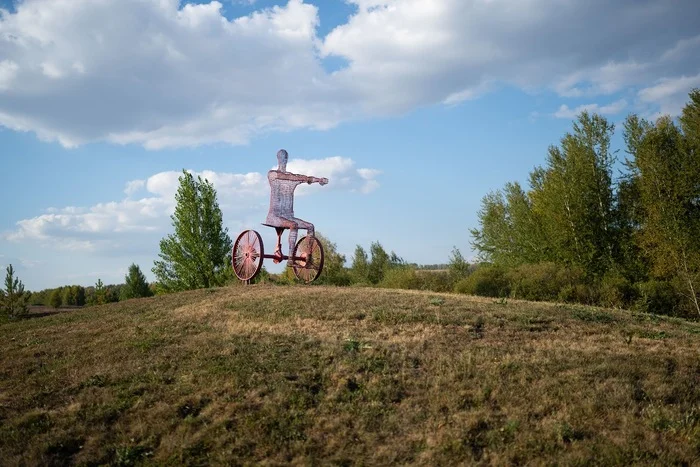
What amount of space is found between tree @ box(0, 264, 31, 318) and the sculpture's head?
61.2 ft

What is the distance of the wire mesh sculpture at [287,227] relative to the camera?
24.7 metres

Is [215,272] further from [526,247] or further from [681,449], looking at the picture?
[681,449]

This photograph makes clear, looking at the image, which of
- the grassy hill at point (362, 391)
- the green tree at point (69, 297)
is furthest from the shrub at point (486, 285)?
the green tree at point (69, 297)

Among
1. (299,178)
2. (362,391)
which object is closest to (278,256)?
(299,178)

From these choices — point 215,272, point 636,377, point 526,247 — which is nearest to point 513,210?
point 526,247

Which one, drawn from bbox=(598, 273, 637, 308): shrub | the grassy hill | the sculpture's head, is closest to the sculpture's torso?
the sculpture's head

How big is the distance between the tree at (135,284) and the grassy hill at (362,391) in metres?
40.2

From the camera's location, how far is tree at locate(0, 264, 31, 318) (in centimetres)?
3027

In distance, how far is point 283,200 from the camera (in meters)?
24.8

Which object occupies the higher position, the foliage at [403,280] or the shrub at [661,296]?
the foliage at [403,280]

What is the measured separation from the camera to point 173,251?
39.9 meters

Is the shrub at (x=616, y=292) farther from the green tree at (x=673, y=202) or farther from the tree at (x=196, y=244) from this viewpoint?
the tree at (x=196, y=244)

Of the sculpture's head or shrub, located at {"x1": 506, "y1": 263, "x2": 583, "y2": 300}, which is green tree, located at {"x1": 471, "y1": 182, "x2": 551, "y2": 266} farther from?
the sculpture's head

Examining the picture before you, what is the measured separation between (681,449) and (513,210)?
3611cm
